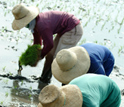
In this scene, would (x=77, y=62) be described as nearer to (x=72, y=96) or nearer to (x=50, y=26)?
(x=72, y=96)

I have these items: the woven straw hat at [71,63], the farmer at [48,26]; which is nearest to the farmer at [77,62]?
the woven straw hat at [71,63]

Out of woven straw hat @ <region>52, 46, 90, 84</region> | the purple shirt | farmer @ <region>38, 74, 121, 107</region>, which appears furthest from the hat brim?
the purple shirt

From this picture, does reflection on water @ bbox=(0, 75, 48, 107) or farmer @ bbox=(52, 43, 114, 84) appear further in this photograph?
reflection on water @ bbox=(0, 75, 48, 107)

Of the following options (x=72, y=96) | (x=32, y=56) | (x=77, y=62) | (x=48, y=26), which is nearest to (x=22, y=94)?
(x=32, y=56)

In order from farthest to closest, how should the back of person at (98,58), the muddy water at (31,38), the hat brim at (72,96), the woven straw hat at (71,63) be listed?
the muddy water at (31,38)
the back of person at (98,58)
the woven straw hat at (71,63)
the hat brim at (72,96)

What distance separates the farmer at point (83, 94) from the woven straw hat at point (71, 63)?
0.47 metres

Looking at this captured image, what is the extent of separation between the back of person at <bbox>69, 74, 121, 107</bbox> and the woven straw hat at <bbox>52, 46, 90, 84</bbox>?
45 centimetres

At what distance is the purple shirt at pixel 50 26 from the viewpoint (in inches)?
159

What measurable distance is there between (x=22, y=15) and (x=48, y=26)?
0.41m

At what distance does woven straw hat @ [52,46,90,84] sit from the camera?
2.99 metres

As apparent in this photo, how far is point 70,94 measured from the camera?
7.20 feet

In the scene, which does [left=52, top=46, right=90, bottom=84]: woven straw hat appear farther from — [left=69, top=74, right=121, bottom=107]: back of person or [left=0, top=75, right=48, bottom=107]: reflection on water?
[left=0, top=75, right=48, bottom=107]: reflection on water

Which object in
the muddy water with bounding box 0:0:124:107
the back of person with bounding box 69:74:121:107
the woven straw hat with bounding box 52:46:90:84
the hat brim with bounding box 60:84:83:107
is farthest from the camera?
the muddy water with bounding box 0:0:124:107

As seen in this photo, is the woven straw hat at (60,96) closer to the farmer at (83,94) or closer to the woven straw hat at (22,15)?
the farmer at (83,94)
